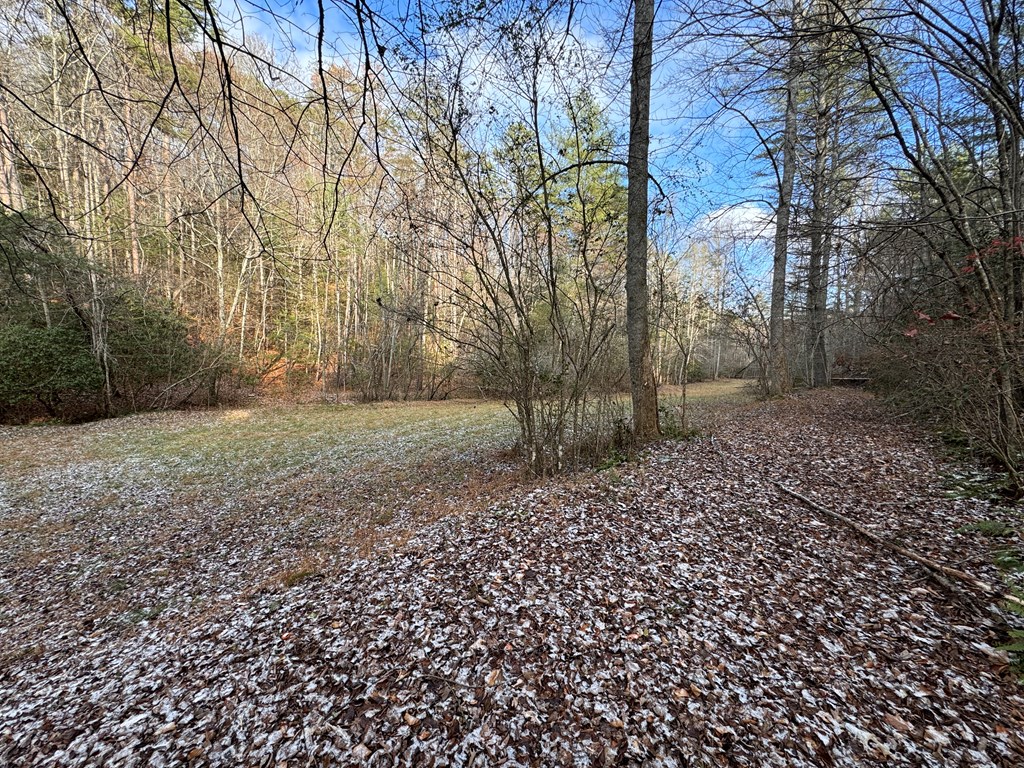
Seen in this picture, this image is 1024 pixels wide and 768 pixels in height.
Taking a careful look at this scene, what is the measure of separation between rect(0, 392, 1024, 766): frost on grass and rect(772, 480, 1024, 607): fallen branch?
0.33 feet

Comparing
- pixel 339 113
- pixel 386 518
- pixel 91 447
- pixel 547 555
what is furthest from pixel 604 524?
pixel 91 447

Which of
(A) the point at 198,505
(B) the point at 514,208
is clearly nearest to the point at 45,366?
(A) the point at 198,505

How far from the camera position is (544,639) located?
2264mm

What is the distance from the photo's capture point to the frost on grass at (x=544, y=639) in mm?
1696

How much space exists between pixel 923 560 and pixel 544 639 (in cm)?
262

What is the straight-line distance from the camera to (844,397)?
9477 millimetres

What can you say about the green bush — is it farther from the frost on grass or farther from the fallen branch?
the fallen branch

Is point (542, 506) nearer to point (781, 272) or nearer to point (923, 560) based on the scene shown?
point (923, 560)

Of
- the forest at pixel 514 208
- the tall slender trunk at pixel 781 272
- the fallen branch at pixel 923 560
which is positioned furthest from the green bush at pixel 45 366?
the tall slender trunk at pixel 781 272

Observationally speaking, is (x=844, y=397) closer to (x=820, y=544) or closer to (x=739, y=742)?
(x=820, y=544)

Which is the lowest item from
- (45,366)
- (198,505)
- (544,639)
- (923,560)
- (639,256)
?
(198,505)

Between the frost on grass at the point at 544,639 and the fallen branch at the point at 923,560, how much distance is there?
0.33 feet

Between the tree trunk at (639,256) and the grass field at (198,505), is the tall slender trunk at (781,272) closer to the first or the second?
the tree trunk at (639,256)

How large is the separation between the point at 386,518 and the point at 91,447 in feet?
27.5
